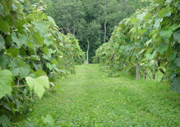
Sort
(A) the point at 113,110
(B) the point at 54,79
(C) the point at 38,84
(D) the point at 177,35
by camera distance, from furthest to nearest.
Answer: (B) the point at 54,79, (A) the point at 113,110, (D) the point at 177,35, (C) the point at 38,84

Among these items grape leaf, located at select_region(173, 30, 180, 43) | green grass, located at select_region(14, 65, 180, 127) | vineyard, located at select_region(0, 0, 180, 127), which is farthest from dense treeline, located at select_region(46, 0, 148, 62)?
grape leaf, located at select_region(173, 30, 180, 43)

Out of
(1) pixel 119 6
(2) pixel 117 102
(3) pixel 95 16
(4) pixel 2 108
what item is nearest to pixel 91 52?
(3) pixel 95 16

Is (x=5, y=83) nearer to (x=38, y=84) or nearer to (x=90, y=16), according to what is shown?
(x=38, y=84)

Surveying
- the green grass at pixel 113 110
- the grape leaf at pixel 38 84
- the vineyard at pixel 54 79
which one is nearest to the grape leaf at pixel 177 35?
the vineyard at pixel 54 79

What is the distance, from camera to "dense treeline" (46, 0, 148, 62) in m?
34.8

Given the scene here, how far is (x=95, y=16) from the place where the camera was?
125 ft

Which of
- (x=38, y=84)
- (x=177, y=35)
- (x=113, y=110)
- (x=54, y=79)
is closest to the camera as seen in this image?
(x=38, y=84)

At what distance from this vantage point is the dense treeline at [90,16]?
34.8 meters

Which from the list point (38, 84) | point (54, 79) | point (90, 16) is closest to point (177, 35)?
point (38, 84)

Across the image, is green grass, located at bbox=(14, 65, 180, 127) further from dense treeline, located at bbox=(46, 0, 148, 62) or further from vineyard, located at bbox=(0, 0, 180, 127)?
dense treeline, located at bbox=(46, 0, 148, 62)

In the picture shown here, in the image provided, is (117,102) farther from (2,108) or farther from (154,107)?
(2,108)

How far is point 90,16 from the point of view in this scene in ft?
129

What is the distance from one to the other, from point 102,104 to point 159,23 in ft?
5.96

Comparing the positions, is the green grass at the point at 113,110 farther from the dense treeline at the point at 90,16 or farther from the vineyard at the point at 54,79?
the dense treeline at the point at 90,16
